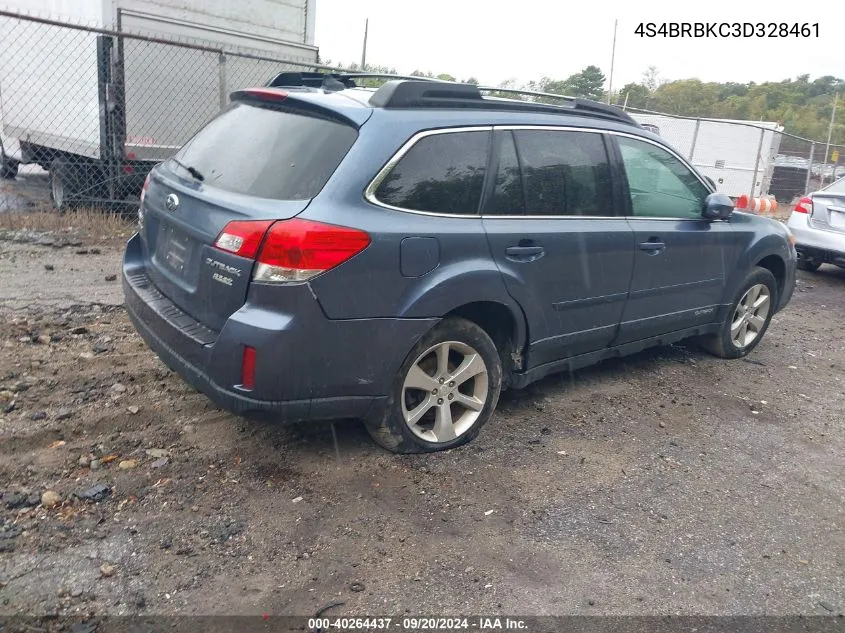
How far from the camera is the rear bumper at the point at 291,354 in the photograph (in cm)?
317

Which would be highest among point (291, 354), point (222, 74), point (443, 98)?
point (222, 74)

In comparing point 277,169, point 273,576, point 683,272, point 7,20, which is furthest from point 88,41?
point 273,576

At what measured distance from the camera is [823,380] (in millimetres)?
5750

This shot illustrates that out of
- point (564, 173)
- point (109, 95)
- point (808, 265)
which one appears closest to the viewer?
point (564, 173)

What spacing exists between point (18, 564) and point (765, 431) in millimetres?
4036

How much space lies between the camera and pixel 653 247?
15.6ft

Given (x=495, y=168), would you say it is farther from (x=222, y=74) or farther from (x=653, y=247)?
(x=222, y=74)

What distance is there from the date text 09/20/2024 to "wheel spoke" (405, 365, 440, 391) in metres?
1.23

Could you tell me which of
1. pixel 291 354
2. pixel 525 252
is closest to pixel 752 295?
pixel 525 252

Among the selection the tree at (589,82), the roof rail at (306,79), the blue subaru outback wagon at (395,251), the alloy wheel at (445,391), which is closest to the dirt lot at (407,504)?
the alloy wheel at (445,391)

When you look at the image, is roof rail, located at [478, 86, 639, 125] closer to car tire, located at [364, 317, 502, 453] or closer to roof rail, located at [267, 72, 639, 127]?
roof rail, located at [267, 72, 639, 127]

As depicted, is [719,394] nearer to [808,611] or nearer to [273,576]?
[808,611]

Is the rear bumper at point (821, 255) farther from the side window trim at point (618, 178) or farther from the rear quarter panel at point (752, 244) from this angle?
the side window trim at point (618, 178)

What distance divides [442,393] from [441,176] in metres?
1.08
